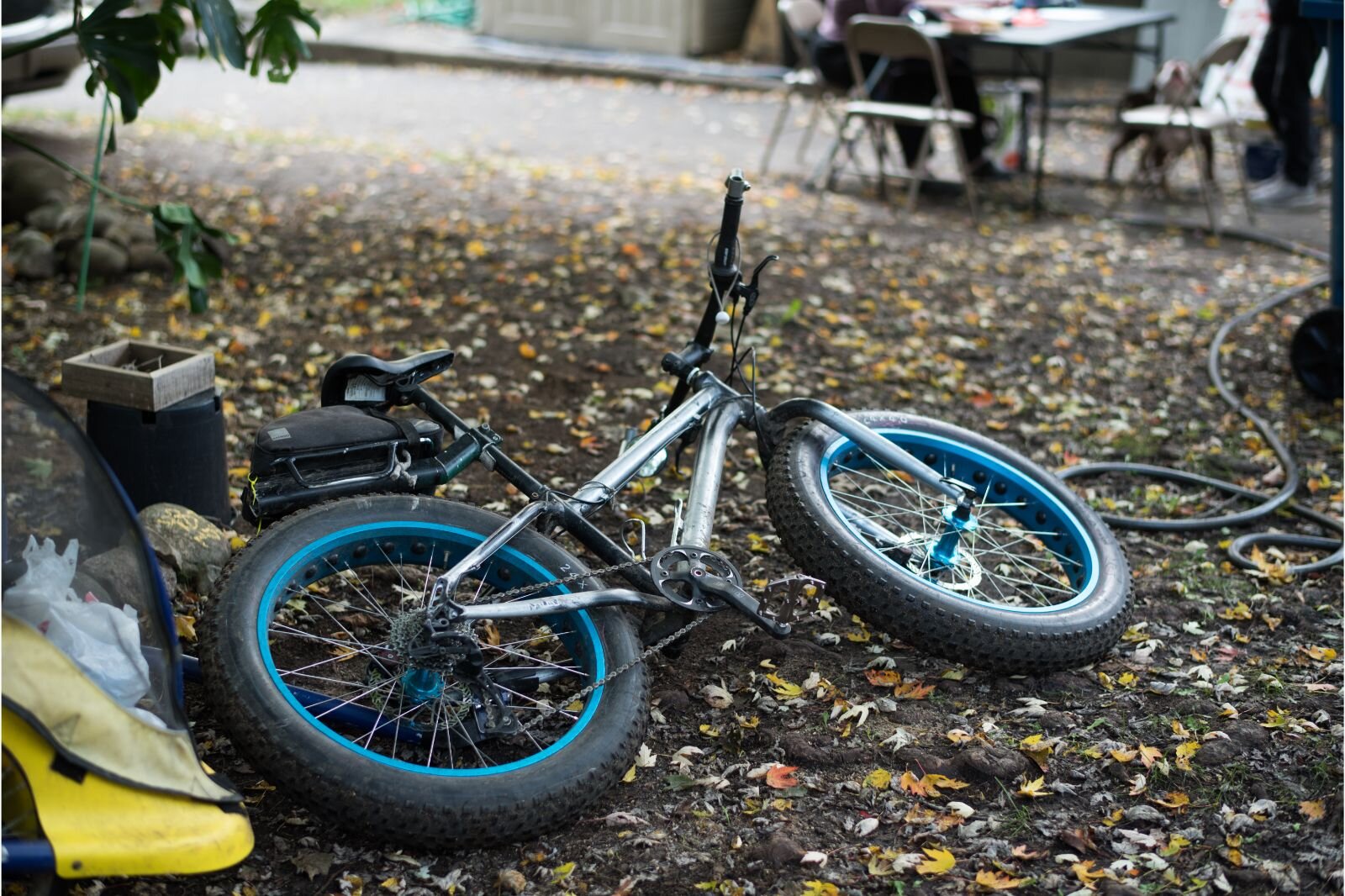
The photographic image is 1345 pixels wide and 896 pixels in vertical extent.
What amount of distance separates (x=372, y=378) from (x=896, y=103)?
21.6 feet

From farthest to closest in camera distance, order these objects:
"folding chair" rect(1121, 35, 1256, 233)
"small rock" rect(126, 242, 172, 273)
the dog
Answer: the dog < "folding chair" rect(1121, 35, 1256, 233) < "small rock" rect(126, 242, 172, 273)

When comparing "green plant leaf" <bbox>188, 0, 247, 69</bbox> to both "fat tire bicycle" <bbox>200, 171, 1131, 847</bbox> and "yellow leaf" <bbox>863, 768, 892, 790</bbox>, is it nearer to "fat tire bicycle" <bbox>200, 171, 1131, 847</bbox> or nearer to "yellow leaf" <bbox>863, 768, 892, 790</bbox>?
"fat tire bicycle" <bbox>200, 171, 1131, 847</bbox>

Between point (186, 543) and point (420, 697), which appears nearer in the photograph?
point (420, 697)

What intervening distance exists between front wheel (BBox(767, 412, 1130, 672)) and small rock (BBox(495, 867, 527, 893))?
1095mm

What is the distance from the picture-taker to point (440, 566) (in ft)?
10.3

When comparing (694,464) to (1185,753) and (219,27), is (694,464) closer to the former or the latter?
(1185,753)

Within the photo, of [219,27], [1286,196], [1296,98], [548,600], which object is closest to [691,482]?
[548,600]

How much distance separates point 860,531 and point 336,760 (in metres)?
1.65

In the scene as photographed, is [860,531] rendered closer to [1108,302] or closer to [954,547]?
[954,547]

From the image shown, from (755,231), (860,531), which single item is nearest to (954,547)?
(860,531)

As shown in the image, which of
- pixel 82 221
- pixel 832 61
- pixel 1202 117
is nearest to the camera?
pixel 82 221

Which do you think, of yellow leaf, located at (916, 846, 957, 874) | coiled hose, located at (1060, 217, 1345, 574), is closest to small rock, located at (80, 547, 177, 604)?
yellow leaf, located at (916, 846, 957, 874)

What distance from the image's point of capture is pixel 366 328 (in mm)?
5961

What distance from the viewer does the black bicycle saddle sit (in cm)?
320
